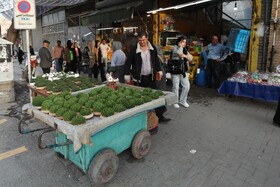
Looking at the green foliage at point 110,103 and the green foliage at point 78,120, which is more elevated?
the green foliage at point 110,103

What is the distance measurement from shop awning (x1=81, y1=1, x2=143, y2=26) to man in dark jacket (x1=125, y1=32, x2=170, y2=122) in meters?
4.85

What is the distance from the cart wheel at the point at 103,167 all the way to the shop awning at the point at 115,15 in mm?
7201

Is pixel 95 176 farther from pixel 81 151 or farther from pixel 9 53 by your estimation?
pixel 9 53

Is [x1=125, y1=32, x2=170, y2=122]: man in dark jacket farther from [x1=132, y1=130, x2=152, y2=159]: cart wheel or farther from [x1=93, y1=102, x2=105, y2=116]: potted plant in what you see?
[x1=93, y1=102, x2=105, y2=116]: potted plant

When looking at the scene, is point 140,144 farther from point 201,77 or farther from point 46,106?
point 201,77

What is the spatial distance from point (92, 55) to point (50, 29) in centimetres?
1231

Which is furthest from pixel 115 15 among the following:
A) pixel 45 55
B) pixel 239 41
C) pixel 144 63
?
pixel 144 63

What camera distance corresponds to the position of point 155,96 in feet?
11.6

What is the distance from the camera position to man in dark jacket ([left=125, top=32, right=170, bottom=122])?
4555 millimetres

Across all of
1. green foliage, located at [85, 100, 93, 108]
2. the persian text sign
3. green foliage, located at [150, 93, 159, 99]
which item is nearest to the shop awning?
the persian text sign

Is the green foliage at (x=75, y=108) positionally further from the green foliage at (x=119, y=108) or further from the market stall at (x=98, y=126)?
the green foliage at (x=119, y=108)

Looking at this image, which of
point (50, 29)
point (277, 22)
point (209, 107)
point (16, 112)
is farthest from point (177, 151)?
point (50, 29)

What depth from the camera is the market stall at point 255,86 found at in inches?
225

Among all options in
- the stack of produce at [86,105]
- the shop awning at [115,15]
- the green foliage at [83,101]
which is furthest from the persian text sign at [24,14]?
the shop awning at [115,15]
